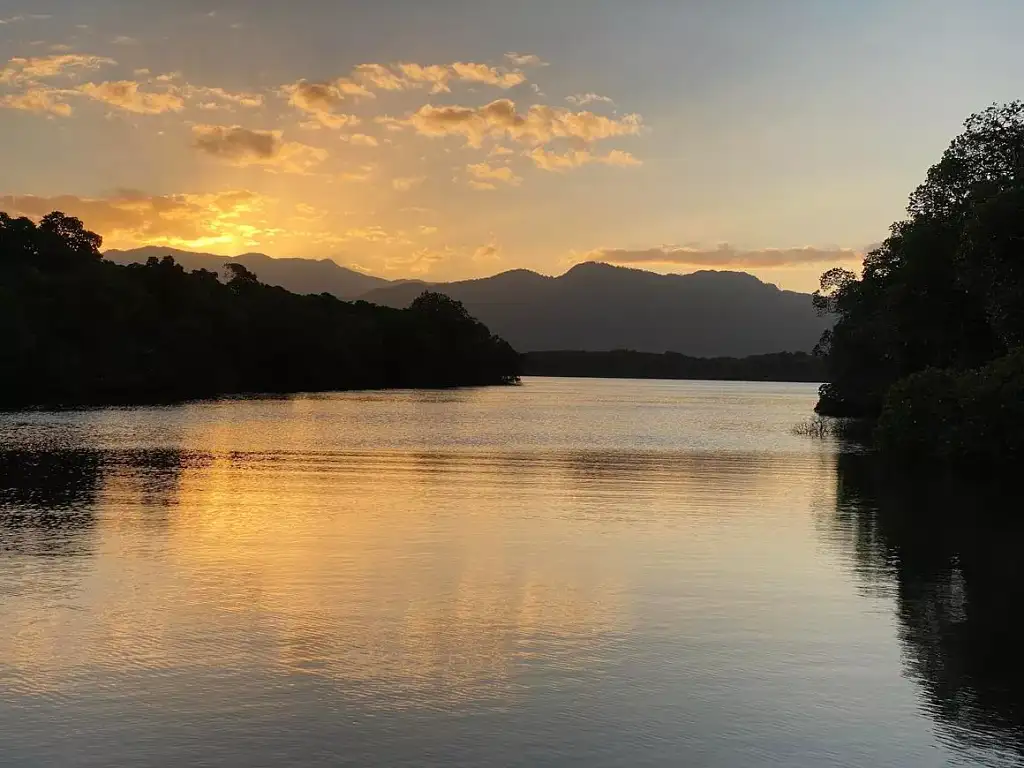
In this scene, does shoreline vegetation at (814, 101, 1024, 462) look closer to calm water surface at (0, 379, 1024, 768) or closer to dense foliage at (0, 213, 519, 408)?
calm water surface at (0, 379, 1024, 768)

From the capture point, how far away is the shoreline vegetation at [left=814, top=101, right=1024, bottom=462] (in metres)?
41.6

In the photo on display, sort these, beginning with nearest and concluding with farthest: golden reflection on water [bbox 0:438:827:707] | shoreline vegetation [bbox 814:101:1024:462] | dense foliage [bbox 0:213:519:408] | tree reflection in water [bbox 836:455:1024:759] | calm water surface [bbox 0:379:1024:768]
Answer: calm water surface [bbox 0:379:1024:768] < tree reflection in water [bbox 836:455:1024:759] < golden reflection on water [bbox 0:438:827:707] < shoreline vegetation [bbox 814:101:1024:462] < dense foliage [bbox 0:213:519:408]

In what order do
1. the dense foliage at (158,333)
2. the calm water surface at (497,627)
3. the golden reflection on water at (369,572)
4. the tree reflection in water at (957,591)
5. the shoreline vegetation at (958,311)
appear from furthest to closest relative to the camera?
1. the dense foliage at (158,333)
2. the shoreline vegetation at (958,311)
3. the golden reflection on water at (369,572)
4. the tree reflection in water at (957,591)
5. the calm water surface at (497,627)

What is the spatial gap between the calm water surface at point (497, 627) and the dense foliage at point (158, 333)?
72292 millimetres

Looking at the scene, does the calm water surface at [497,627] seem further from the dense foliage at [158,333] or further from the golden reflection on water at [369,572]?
the dense foliage at [158,333]

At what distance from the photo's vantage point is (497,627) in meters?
13.2

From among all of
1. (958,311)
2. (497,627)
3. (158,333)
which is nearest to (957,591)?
(497,627)

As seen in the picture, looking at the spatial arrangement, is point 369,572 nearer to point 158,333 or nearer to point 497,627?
point 497,627

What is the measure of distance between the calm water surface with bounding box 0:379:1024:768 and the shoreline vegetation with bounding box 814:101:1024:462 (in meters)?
13.8

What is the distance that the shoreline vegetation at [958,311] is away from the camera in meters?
41.6

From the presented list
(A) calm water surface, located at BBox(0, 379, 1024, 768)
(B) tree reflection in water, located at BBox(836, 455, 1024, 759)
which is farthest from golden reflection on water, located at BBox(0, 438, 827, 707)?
(B) tree reflection in water, located at BBox(836, 455, 1024, 759)

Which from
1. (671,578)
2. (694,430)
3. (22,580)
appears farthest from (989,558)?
(694,430)

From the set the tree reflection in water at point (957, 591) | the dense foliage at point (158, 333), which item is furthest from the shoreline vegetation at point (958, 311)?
the dense foliage at point (158, 333)

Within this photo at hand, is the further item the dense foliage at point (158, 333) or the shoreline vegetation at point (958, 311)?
the dense foliage at point (158, 333)
